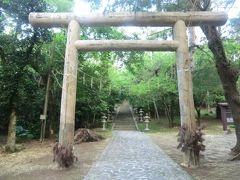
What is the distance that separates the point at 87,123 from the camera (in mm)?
22359

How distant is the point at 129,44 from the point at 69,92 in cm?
223

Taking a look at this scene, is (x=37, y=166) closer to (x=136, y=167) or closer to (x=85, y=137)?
(x=136, y=167)

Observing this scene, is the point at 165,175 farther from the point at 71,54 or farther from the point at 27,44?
the point at 27,44

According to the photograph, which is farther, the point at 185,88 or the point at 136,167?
the point at 185,88

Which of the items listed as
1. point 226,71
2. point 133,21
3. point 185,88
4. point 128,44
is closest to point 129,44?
point 128,44

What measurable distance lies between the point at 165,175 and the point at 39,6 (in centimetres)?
976

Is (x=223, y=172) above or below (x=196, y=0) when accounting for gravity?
below

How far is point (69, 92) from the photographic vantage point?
874 cm

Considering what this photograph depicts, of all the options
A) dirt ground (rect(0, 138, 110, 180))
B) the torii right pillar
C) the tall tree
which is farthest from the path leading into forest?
the tall tree

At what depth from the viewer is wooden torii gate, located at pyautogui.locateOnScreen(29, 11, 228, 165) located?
862cm

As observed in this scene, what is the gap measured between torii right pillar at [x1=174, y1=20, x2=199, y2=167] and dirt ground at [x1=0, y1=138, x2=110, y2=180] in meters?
2.88

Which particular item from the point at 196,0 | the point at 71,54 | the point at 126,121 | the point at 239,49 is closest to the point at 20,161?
the point at 71,54

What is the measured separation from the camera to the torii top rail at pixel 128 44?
862 cm

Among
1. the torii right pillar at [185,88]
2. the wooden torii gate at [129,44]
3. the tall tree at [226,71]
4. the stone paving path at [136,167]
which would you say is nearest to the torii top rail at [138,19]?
the wooden torii gate at [129,44]
